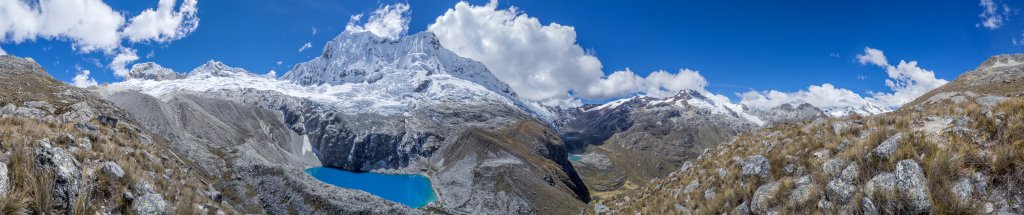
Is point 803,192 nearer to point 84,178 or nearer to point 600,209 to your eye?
point 600,209

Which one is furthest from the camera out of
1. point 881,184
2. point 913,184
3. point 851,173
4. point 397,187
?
point 397,187

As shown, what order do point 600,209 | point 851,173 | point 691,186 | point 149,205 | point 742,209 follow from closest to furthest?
point 851,173 → point 149,205 → point 742,209 → point 691,186 → point 600,209

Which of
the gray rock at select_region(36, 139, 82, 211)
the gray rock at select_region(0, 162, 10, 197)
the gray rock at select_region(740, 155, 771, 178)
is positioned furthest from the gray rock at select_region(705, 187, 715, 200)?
the gray rock at select_region(0, 162, 10, 197)

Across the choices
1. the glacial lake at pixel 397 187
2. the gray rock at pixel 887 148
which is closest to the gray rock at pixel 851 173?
the gray rock at pixel 887 148

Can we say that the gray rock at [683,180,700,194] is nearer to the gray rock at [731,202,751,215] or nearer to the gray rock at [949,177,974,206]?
the gray rock at [731,202,751,215]

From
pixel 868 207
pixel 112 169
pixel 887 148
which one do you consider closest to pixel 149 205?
pixel 112 169

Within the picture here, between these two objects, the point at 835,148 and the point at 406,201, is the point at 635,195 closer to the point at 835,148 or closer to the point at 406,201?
the point at 835,148
